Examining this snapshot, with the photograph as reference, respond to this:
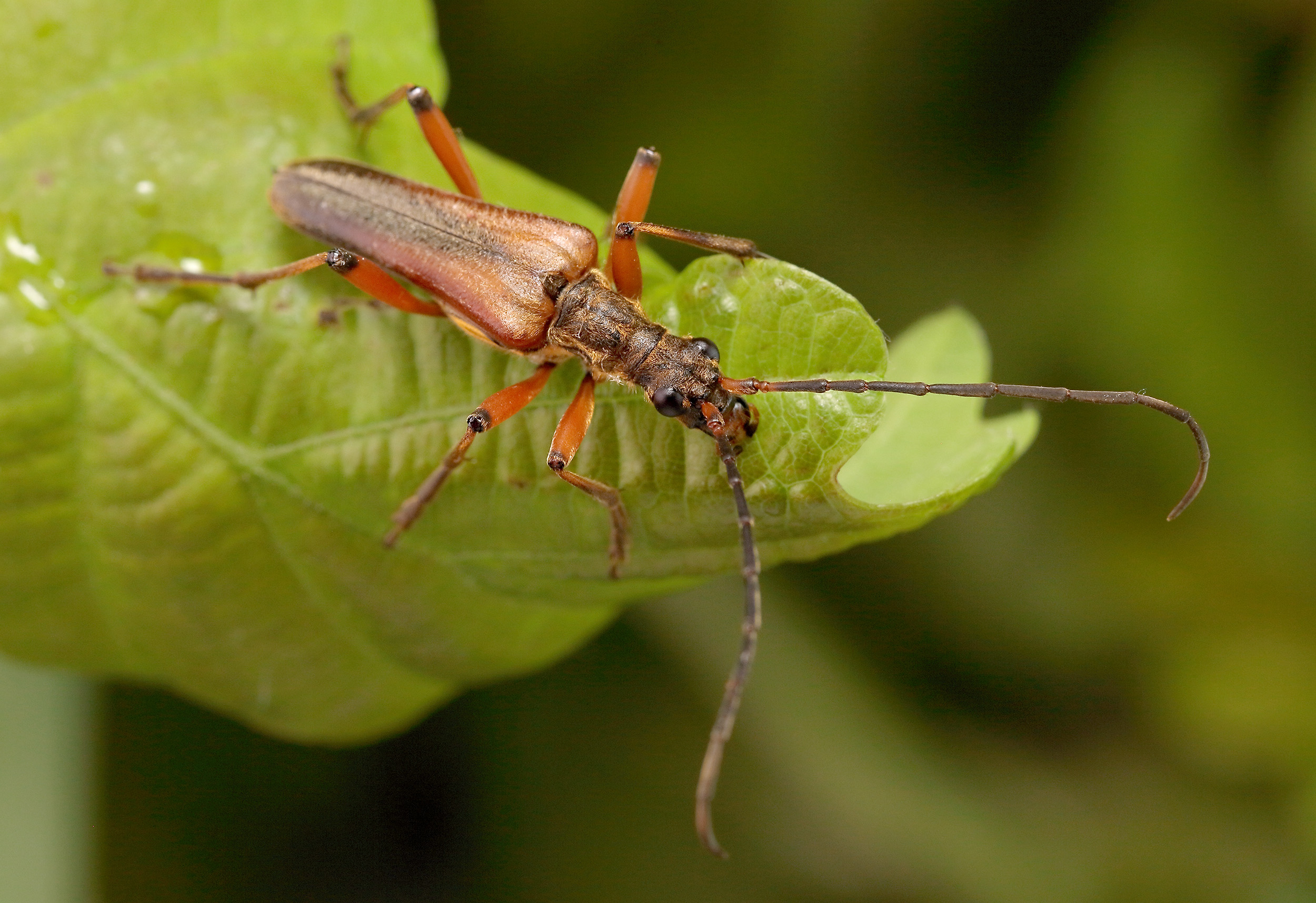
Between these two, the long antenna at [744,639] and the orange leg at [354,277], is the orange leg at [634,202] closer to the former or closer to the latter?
the orange leg at [354,277]

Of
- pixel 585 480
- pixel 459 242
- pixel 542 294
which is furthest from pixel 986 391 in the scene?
pixel 459 242

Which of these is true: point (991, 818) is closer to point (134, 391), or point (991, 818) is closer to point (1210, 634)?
point (1210, 634)

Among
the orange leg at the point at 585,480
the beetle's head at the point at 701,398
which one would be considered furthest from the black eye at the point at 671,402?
the orange leg at the point at 585,480

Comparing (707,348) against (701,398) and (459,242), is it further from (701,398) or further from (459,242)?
(459,242)

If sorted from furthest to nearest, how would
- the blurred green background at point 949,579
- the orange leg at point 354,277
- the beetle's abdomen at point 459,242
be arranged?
the blurred green background at point 949,579 → the beetle's abdomen at point 459,242 → the orange leg at point 354,277

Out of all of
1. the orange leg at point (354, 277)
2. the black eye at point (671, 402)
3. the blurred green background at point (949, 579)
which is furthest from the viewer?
the blurred green background at point (949, 579)

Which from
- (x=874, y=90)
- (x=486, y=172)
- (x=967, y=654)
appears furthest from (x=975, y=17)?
(x=967, y=654)

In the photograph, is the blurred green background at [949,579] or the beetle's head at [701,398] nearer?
the beetle's head at [701,398]
